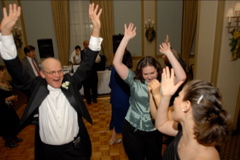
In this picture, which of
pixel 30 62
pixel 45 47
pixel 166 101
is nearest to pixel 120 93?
pixel 166 101

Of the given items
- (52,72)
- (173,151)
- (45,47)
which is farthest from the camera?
(45,47)

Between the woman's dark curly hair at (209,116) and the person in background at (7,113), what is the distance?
10.2 ft

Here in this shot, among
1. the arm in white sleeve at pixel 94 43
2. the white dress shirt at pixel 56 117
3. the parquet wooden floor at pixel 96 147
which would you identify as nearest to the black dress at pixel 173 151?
the white dress shirt at pixel 56 117

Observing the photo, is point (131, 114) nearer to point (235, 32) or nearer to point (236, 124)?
point (235, 32)

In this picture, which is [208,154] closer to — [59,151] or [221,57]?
[59,151]

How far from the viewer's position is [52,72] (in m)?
1.83

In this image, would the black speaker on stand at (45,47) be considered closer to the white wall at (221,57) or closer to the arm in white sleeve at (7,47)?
the white wall at (221,57)

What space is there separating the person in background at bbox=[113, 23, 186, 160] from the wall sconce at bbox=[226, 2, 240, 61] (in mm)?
1725

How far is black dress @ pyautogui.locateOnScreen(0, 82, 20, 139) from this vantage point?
3.24 metres

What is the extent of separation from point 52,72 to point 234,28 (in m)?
2.86

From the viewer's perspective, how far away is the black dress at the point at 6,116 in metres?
3.24

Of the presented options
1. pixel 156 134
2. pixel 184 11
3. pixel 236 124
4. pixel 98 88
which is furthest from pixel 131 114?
pixel 184 11

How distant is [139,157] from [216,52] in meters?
2.34

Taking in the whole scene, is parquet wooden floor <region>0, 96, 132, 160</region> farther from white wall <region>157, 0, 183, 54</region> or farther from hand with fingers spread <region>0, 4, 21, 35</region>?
white wall <region>157, 0, 183, 54</region>
